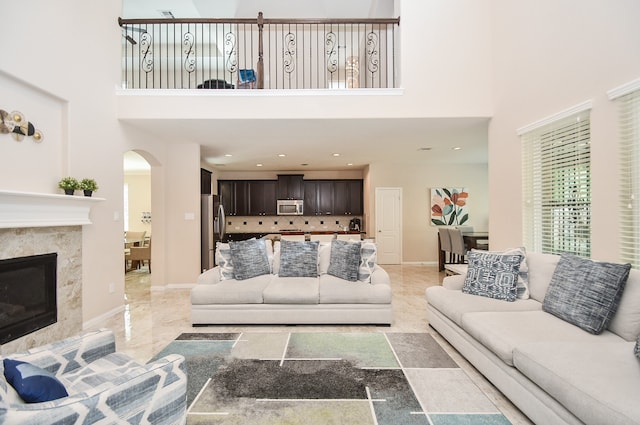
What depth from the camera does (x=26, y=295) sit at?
9.62ft

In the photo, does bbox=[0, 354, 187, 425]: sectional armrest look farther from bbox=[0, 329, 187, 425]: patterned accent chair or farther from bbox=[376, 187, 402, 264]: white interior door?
bbox=[376, 187, 402, 264]: white interior door

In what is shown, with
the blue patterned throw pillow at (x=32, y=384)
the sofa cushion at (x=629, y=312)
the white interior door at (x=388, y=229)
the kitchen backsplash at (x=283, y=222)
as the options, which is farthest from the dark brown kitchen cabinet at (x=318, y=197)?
the blue patterned throw pillow at (x=32, y=384)

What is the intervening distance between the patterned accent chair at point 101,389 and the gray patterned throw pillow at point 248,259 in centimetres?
206

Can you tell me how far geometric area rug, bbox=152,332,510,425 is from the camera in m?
2.01

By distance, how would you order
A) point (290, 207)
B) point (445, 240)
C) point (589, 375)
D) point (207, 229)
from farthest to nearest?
point (290, 207), point (445, 240), point (207, 229), point (589, 375)

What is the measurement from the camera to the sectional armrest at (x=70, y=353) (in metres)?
1.61

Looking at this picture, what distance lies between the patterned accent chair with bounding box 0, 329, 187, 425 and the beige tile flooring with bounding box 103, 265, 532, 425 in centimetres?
119

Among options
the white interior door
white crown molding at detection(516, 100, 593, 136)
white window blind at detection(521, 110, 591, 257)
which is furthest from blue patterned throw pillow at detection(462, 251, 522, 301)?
the white interior door

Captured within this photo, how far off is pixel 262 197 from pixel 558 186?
679cm

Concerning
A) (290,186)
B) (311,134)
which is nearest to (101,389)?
(311,134)

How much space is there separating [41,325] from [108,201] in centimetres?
165

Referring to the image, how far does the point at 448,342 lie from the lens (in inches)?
123

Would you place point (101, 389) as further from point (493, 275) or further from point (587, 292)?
point (493, 275)

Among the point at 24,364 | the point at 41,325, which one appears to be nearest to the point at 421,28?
the point at 24,364
